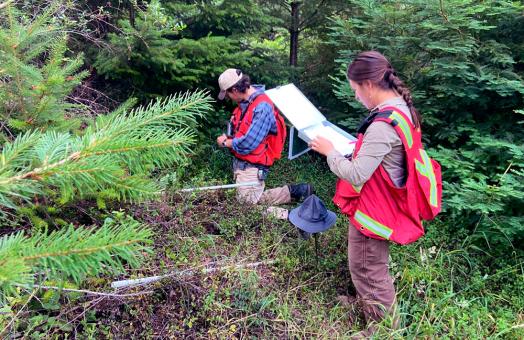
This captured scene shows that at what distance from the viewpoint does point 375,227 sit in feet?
9.29

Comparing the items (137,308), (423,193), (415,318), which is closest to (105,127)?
(137,308)

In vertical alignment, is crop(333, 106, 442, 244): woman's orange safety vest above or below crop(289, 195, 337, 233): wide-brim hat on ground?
above

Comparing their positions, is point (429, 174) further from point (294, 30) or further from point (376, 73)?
point (294, 30)

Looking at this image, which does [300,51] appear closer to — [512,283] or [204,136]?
[204,136]

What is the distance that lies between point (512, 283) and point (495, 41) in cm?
243

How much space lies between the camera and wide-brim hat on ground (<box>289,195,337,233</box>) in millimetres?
3338

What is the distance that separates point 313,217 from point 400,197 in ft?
2.64

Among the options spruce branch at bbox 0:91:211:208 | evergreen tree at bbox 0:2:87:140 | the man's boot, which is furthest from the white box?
spruce branch at bbox 0:91:211:208

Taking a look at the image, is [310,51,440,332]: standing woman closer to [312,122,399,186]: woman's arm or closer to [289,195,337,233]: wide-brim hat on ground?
[312,122,399,186]: woman's arm

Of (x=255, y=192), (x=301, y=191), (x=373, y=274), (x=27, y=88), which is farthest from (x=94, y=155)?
(x=301, y=191)

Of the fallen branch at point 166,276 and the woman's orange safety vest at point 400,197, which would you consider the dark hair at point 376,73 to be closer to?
the woman's orange safety vest at point 400,197

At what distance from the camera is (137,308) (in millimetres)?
2662

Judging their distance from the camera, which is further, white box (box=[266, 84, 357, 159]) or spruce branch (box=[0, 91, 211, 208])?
white box (box=[266, 84, 357, 159])

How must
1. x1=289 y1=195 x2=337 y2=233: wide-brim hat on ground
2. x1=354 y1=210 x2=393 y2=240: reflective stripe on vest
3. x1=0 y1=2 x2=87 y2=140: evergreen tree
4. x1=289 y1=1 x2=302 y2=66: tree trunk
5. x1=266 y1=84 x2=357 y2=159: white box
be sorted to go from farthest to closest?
x1=289 y1=1 x2=302 y2=66: tree trunk → x1=266 y1=84 x2=357 y2=159: white box → x1=289 y1=195 x2=337 y2=233: wide-brim hat on ground → x1=354 y1=210 x2=393 y2=240: reflective stripe on vest → x1=0 y1=2 x2=87 y2=140: evergreen tree
